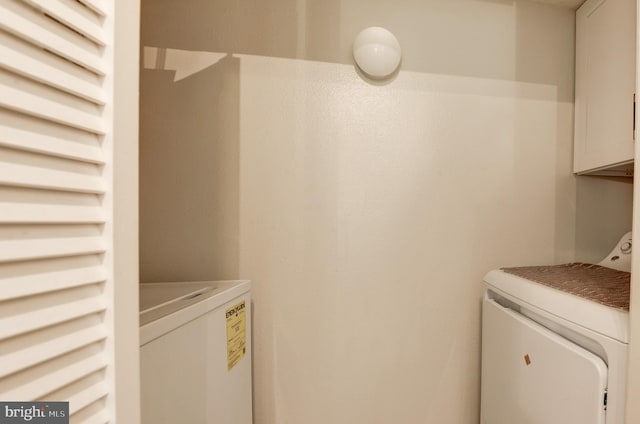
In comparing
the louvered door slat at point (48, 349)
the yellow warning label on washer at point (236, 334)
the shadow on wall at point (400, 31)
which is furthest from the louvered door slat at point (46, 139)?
the shadow on wall at point (400, 31)

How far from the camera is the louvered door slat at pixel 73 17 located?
0.32 metres

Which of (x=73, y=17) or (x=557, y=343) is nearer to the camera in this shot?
(x=73, y=17)

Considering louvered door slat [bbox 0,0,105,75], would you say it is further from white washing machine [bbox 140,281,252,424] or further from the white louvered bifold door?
white washing machine [bbox 140,281,252,424]

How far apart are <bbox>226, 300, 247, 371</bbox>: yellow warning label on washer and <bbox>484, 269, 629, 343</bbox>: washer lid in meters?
0.92

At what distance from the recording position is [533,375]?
0.75 meters

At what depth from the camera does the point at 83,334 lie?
1.18ft

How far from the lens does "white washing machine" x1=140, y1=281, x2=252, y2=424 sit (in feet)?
1.75

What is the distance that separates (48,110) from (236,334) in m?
0.73

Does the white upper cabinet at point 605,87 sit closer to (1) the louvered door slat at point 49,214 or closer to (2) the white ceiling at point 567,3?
(2) the white ceiling at point 567,3

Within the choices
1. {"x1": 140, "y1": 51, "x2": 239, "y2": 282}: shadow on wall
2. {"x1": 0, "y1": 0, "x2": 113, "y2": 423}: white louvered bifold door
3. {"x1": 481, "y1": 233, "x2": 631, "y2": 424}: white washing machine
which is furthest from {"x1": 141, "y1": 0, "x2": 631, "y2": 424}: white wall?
{"x1": 0, "y1": 0, "x2": 113, "y2": 423}: white louvered bifold door

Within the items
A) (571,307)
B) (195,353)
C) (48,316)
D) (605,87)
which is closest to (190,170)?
(195,353)

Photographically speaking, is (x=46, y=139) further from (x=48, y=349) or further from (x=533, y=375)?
(x=533, y=375)

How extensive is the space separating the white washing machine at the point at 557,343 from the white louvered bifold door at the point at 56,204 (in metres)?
0.96

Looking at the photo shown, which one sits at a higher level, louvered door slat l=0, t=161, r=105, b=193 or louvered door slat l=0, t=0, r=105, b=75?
louvered door slat l=0, t=0, r=105, b=75
